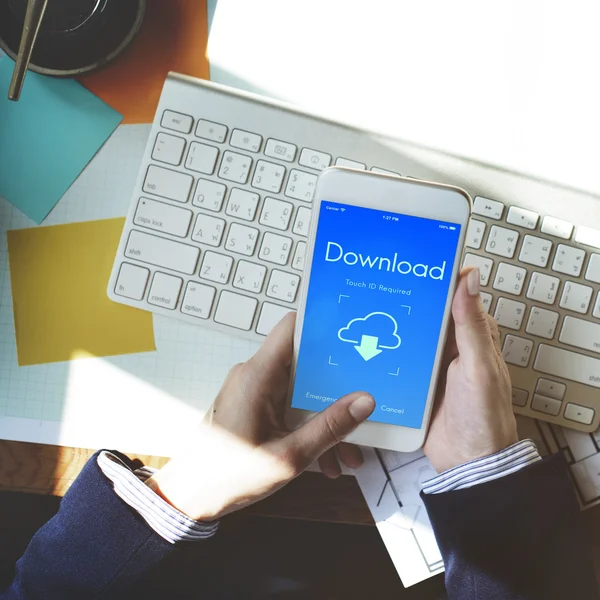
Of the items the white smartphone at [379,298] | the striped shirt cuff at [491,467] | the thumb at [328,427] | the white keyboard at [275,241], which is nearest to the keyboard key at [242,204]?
the white keyboard at [275,241]

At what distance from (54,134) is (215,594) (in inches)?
23.6

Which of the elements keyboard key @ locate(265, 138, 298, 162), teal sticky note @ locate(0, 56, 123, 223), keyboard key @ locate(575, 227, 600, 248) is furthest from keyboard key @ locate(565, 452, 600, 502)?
teal sticky note @ locate(0, 56, 123, 223)

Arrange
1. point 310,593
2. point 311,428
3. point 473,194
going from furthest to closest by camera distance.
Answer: point 310,593
point 473,194
point 311,428

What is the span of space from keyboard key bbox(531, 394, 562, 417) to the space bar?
3 centimetres

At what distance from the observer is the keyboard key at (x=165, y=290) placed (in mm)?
622

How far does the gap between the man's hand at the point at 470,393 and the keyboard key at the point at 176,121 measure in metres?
0.32

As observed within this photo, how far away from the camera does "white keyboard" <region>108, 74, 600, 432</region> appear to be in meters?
0.61

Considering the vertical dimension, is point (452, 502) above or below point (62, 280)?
below

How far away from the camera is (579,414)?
61cm

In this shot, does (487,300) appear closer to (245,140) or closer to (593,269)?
(593,269)

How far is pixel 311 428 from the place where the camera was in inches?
20.4

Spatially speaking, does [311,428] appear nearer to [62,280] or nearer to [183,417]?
[183,417]

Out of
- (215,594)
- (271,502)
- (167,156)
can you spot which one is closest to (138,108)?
(167,156)

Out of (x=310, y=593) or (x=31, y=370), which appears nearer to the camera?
(x=31, y=370)
